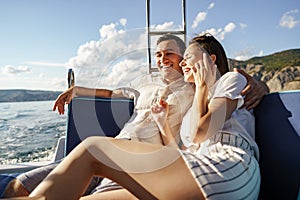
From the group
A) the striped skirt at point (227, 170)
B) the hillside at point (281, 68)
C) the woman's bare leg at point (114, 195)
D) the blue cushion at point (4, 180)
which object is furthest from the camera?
the hillside at point (281, 68)

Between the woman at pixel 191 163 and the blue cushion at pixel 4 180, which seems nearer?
the woman at pixel 191 163

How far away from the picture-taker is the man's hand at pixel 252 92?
52.2 inches

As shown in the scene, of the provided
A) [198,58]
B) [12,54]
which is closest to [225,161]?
[198,58]

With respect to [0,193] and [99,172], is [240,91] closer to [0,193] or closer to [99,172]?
[99,172]

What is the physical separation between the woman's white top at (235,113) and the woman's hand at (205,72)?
4 cm

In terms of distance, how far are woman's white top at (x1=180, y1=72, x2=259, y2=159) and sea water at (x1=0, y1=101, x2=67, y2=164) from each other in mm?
3214

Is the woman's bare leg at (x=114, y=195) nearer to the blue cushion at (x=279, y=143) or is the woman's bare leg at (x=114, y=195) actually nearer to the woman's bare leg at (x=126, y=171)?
the woman's bare leg at (x=126, y=171)

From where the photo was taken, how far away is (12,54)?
992 centimetres

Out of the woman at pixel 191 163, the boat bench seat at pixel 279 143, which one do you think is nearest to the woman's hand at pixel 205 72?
the woman at pixel 191 163

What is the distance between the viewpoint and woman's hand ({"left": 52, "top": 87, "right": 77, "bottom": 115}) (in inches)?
69.3

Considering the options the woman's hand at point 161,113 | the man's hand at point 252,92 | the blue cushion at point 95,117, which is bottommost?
the blue cushion at point 95,117

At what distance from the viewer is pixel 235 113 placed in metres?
1.25

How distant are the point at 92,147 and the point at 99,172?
0.08 m

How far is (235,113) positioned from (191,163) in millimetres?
365
